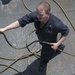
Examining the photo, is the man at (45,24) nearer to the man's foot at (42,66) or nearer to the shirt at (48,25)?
the shirt at (48,25)

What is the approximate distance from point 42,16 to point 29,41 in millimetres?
853

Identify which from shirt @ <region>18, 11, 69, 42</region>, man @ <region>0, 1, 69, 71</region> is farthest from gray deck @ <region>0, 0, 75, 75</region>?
shirt @ <region>18, 11, 69, 42</region>

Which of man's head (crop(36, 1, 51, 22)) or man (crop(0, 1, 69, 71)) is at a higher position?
man's head (crop(36, 1, 51, 22))

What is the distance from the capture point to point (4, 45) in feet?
10.3

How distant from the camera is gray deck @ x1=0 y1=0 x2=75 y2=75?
2990 millimetres

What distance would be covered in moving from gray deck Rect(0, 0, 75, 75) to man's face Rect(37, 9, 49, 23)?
0.75 meters

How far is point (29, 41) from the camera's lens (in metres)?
3.16

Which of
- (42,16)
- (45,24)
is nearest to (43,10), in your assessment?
(42,16)

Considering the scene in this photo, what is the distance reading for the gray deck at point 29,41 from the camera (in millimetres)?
2990

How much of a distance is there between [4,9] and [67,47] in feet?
2.89

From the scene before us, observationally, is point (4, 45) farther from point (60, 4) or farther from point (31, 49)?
point (60, 4)

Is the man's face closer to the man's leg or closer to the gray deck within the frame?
the man's leg

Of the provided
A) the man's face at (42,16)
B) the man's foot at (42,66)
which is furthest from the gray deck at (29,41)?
the man's face at (42,16)

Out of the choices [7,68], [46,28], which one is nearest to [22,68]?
[7,68]
